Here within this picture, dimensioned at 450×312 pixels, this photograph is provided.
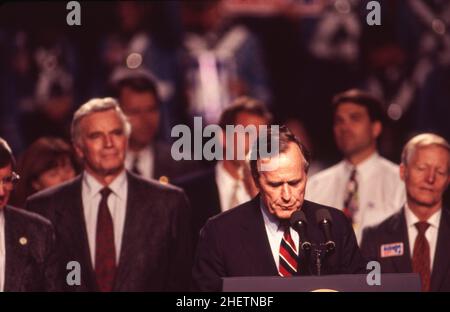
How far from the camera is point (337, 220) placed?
15.0ft

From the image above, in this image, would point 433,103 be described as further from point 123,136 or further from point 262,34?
point 123,136

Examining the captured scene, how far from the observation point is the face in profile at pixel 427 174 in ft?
17.6

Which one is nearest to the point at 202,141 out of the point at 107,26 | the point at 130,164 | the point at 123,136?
the point at 130,164

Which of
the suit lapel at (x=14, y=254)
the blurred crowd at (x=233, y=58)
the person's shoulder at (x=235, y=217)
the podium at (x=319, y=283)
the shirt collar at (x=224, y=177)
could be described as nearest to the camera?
the podium at (x=319, y=283)

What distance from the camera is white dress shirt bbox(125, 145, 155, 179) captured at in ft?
19.7

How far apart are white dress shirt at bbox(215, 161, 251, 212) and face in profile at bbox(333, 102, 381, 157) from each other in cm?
75

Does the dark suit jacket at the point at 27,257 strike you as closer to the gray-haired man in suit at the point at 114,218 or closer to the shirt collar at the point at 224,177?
the gray-haired man in suit at the point at 114,218

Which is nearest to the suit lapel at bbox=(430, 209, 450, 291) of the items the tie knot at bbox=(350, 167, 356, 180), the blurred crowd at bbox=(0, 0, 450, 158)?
the tie knot at bbox=(350, 167, 356, 180)

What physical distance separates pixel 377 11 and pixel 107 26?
203 centimetres

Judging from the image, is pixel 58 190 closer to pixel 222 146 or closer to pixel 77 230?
pixel 77 230

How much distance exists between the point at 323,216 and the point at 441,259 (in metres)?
1.32

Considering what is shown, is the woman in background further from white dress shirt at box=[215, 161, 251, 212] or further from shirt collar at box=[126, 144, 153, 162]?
white dress shirt at box=[215, 161, 251, 212]

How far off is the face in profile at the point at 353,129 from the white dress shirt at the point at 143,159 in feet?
3.70

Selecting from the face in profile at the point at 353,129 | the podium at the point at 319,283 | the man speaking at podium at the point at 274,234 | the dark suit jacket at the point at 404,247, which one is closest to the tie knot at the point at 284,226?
the man speaking at podium at the point at 274,234
